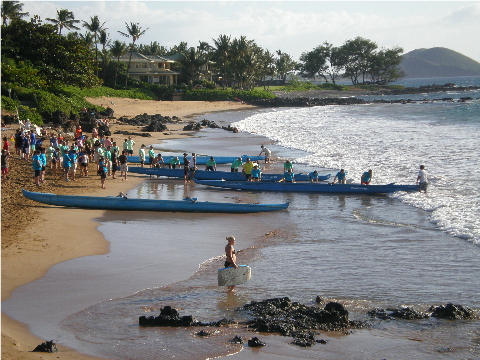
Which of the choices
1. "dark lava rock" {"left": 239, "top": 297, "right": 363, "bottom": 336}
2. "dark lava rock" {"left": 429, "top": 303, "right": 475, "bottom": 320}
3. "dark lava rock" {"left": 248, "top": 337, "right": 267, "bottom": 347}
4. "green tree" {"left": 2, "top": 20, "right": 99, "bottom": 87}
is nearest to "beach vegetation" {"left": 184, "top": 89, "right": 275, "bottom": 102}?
"green tree" {"left": 2, "top": 20, "right": 99, "bottom": 87}

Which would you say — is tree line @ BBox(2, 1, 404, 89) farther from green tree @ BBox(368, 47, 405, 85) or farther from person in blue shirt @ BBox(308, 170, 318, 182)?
person in blue shirt @ BBox(308, 170, 318, 182)

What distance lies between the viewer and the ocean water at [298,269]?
337 inches

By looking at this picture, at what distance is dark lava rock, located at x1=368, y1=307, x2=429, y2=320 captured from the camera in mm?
9602

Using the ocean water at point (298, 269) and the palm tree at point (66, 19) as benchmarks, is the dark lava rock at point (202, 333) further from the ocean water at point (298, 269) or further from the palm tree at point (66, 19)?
the palm tree at point (66, 19)

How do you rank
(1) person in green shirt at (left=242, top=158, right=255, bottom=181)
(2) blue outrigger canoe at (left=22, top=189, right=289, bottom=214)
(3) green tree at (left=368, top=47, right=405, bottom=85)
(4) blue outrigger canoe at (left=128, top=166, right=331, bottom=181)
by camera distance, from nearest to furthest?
1. (2) blue outrigger canoe at (left=22, top=189, right=289, bottom=214)
2. (1) person in green shirt at (left=242, top=158, right=255, bottom=181)
3. (4) blue outrigger canoe at (left=128, top=166, right=331, bottom=181)
4. (3) green tree at (left=368, top=47, right=405, bottom=85)

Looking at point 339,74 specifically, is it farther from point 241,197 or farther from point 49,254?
point 49,254

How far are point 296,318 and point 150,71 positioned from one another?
7592cm

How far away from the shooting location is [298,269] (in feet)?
40.5

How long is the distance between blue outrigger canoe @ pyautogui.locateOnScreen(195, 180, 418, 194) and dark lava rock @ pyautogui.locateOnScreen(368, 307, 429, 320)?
12.2 m

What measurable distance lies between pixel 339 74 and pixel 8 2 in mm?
94448

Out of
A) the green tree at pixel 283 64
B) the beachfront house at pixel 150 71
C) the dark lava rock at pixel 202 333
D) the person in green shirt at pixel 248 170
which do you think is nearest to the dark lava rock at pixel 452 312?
the dark lava rock at pixel 202 333

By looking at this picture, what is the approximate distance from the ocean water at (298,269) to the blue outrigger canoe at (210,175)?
1.56 meters

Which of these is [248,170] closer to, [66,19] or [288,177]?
[288,177]

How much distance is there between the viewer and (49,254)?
42.0ft
